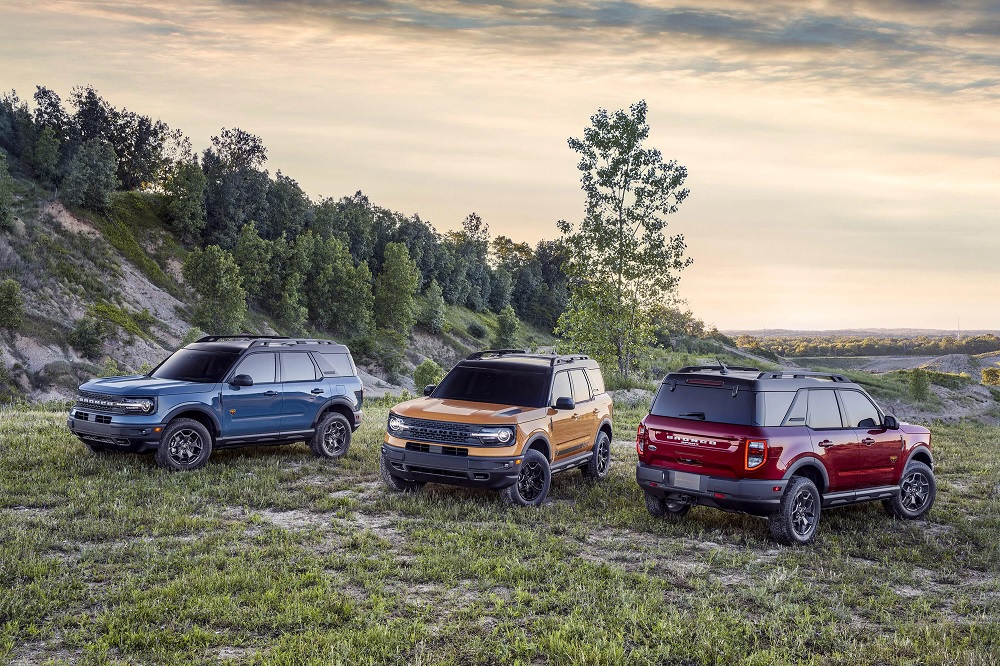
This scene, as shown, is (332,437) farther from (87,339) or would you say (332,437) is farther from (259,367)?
(87,339)

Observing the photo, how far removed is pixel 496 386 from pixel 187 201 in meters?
79.7

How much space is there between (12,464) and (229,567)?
680 cm

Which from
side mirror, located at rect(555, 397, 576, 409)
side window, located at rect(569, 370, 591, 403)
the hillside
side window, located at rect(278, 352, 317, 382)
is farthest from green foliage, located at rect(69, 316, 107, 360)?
side mirror, located at rect(555, 397, 576, 409)

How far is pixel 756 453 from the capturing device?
868cm

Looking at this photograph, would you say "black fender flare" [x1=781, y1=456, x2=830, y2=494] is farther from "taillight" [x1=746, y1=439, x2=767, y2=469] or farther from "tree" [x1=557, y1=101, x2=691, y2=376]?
"tree" [x1=557, y1=101, x2=691, y2=376]

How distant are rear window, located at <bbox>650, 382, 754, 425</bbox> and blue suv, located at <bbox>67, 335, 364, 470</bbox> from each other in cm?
659

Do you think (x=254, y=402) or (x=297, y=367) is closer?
(x=254, y=402)

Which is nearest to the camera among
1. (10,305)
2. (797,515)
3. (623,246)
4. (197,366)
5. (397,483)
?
(797,515)

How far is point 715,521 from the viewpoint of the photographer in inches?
394

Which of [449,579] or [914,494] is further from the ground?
[914,494]

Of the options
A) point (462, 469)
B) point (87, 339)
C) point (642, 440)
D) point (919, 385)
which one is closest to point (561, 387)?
point (642, 440)

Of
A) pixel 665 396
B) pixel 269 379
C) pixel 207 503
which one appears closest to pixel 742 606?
pixel 665 396

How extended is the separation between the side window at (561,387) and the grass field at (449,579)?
57.7 inches

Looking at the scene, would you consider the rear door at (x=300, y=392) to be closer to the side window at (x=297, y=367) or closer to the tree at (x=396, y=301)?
the side window at (x=297, y=367)
